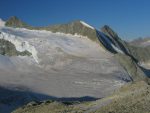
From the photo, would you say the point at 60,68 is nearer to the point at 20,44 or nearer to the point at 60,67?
the point at 60,67

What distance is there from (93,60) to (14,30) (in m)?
44.5

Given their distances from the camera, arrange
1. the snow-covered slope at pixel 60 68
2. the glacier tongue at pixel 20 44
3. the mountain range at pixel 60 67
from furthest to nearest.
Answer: the glacier tongue at pixel 20 44, the snow-covered slope at pixel 60 68, the mountain range at pixel 60 67

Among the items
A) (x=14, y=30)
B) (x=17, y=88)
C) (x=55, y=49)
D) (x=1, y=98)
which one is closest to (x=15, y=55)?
(x=55, y=49)

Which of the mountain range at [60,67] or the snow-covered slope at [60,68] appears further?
the snow-covered slope at [60,68]

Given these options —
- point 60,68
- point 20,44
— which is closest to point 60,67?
point 60,68

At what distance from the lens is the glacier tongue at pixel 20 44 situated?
173875 mm

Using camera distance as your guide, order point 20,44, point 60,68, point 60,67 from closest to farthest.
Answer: point 60,68
point 60,67
point 20,44

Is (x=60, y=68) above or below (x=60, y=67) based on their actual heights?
below

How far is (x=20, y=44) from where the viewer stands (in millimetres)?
178375

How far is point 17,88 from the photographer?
5128 inches

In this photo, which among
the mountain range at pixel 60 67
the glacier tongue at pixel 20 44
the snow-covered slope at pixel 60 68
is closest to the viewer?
the mountain range at pixel 60 67

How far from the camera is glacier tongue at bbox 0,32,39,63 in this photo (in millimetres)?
173875

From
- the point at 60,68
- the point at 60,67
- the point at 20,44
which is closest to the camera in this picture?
the point at 60,68

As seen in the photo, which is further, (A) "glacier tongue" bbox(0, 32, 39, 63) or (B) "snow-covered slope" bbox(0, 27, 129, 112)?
(A) "glacier tongue" bbox(0, 32, 39, 63)
